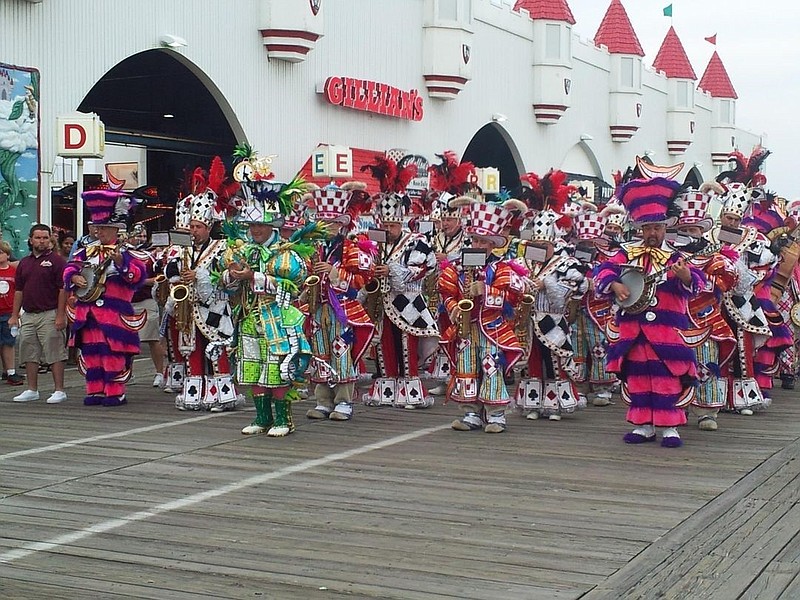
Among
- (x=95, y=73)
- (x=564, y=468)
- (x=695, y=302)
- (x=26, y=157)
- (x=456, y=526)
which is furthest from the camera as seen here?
(x=95, y=73)

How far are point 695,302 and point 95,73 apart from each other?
9.37 m

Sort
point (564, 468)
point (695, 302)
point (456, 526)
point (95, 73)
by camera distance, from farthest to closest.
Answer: point (95, 73)
point (695, 302)
point (564, 468)
point (456, 526)

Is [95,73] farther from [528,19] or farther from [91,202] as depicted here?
[528,19]

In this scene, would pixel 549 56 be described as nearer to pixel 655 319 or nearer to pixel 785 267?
pixel 785 267

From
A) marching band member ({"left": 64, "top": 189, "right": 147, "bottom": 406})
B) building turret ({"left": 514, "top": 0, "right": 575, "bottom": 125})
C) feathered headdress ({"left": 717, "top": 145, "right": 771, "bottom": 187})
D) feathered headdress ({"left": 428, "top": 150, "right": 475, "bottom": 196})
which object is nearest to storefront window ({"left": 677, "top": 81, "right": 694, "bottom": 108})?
building turret ({"left": 514, "top": 0, "right": 575, "bottom": 125})

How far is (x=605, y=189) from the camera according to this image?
30.6 metres

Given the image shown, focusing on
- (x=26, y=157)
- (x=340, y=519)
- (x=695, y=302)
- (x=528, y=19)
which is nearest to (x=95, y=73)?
(x=26, y=157)

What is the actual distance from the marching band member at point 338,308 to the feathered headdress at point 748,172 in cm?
329

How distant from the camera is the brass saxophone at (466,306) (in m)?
9.01

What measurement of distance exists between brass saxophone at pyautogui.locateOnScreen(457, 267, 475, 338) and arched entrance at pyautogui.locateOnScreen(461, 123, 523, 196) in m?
20.1

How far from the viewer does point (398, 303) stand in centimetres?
1060

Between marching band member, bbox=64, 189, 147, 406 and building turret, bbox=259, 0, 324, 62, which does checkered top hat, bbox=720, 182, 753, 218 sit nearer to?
marching band member, bbox=64, 189, 147, 406

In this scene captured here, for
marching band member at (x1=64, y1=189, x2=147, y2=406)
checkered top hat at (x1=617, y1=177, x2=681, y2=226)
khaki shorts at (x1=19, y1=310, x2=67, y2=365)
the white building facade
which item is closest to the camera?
checkered top hat at (x1=617, y1=177, x2=681, y2=226)

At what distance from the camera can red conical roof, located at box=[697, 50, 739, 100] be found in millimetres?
44750
